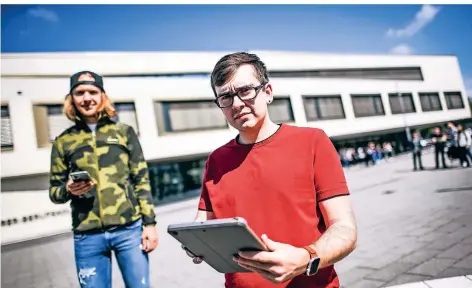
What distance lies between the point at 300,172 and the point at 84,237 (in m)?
1.68

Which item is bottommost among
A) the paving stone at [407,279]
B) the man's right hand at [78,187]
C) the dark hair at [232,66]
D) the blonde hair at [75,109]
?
the paving stone at [407,279]

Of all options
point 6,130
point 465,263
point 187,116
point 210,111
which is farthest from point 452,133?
point 6,130

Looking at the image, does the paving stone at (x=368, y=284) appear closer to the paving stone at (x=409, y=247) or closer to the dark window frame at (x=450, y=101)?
the paving stone at (x=409, y=247)

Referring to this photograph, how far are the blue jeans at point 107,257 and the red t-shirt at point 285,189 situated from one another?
40.2 inches

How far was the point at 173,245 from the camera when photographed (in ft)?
22.4

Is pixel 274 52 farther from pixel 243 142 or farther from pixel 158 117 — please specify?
pixel 243 142

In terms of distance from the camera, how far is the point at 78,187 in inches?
80.6

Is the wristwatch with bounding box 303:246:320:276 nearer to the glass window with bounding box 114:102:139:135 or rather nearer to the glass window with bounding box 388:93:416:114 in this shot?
the glass window with bounding box 114:102:139:135

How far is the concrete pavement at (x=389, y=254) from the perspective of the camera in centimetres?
329

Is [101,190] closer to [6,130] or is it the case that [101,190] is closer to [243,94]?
[243,94]

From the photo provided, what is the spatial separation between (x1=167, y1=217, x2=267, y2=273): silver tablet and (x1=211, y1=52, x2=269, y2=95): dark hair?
71cm

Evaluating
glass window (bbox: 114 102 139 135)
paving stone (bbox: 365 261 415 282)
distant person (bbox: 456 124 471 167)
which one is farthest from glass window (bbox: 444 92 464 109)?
paving stone (bbox: 365 261 415 282)

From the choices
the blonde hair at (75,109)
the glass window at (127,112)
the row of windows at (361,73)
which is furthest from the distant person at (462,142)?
the row of windows at (361,73)

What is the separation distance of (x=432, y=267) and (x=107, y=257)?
10.9 feet
